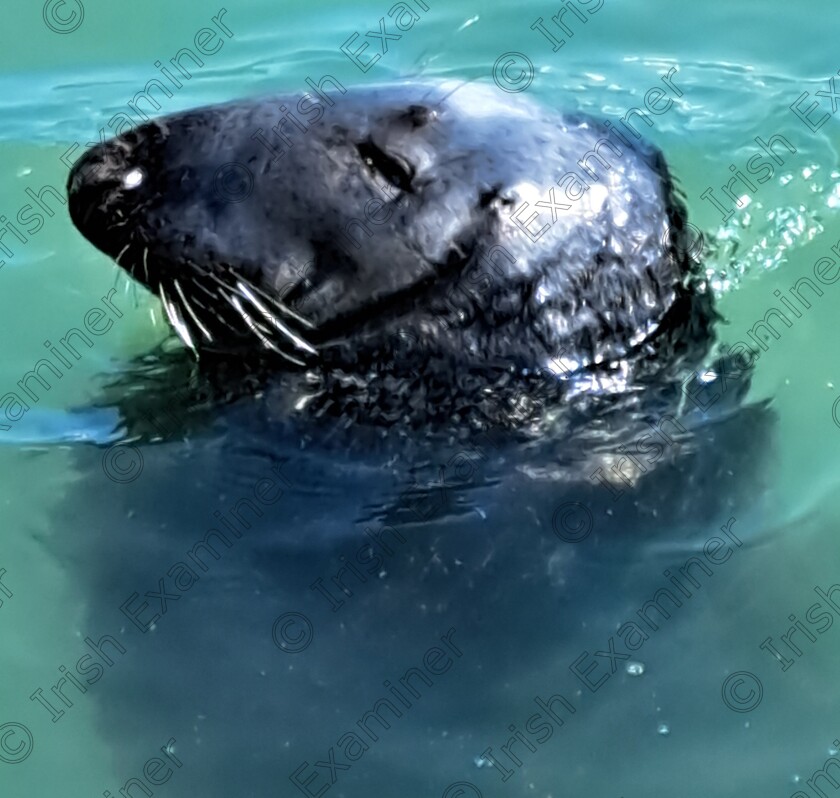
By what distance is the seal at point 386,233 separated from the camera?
11.8ft

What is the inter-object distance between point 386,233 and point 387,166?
193 mm

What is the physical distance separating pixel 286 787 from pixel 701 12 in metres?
4.61

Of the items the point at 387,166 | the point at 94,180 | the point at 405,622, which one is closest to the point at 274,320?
the point at 387,166

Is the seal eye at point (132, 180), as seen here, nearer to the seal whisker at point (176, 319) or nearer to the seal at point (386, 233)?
the seal at point (386, 233)

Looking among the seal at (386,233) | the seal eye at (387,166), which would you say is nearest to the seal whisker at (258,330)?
the seal at (386,233)

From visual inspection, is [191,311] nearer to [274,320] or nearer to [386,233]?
[274,320]

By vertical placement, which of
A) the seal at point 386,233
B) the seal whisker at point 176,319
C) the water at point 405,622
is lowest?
the water at point 405,622

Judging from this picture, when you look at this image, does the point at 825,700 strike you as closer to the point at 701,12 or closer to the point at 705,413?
the point at 705,413

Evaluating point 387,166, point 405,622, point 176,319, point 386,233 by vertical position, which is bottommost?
point 405,622

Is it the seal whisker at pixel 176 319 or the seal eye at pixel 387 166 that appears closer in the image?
the seal eye at pixel 387 166

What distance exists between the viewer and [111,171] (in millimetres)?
3688

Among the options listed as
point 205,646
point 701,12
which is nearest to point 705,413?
point 205,646

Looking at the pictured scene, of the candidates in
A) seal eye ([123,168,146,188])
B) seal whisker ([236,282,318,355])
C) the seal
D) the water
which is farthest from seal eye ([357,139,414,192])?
the water

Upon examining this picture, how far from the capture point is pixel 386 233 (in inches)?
141
